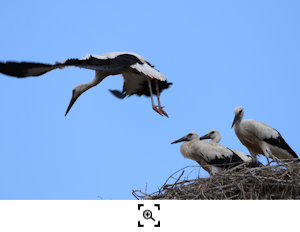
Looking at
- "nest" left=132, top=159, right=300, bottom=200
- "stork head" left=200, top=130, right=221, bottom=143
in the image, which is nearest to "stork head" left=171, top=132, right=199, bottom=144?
"stork head" left=200, top=130, right=221, bottom=143

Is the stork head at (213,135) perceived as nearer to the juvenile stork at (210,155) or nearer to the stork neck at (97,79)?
the juvenile stork at (210,155)

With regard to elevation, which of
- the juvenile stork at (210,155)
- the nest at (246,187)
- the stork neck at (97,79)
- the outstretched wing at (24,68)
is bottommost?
the nest at (246,187)

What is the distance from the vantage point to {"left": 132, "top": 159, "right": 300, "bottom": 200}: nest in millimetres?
2516

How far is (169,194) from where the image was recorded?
270 cm

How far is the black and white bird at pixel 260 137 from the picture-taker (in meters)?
3.61

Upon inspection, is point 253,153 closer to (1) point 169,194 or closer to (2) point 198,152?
(2) point 198,152

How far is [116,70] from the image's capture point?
345 centimetres

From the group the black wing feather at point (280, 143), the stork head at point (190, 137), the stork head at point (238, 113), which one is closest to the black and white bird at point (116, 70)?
the stork head at point (190, 137)

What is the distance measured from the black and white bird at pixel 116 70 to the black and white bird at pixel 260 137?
67 cm
